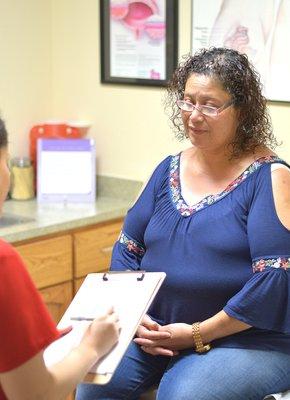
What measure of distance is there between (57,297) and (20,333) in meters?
1.64

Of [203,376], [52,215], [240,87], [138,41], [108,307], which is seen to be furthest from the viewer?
[138,41]

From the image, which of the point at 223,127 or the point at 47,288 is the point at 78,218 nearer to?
the point at 47,288

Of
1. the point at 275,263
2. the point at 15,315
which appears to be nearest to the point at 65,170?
the point at 275,263

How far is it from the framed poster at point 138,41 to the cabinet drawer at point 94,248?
2.08 feet

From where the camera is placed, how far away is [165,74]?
3.08 meters

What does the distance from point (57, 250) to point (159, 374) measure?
0.94 meters

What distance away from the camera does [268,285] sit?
1.91m

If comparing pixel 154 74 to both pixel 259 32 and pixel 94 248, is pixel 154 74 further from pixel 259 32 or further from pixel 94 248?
pixel 94 248

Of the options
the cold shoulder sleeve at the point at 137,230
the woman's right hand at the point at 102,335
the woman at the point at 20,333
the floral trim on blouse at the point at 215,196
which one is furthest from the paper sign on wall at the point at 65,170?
the woman at the point at 20,333

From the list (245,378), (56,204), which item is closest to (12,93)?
(56,204)

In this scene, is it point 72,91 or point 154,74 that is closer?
point 154,74

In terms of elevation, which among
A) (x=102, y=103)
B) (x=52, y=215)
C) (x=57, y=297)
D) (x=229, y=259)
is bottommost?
(x=57, y=297)

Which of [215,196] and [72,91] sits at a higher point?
[72,91]

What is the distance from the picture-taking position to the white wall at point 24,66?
3.27 m
